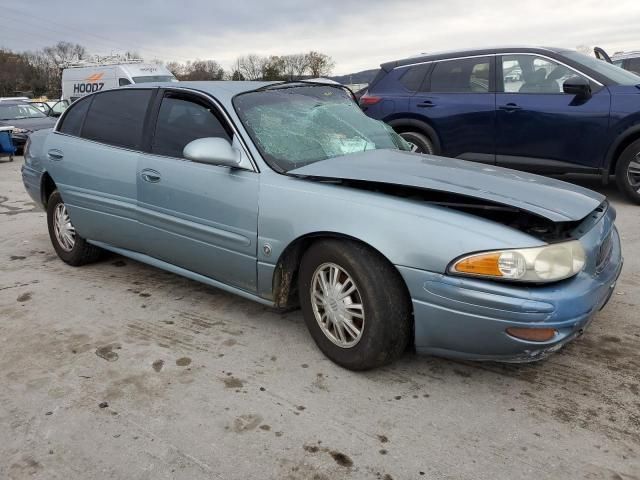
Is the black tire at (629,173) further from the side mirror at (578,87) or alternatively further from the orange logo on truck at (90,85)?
the orange logo on truck at (90,85)

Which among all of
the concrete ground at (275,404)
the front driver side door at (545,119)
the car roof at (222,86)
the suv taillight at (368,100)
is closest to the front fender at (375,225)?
the concrete ground at (275,404)

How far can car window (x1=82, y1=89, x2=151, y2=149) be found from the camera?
3943mm

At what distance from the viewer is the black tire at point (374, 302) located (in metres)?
2.64

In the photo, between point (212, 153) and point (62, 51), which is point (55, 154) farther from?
point (62, 51)

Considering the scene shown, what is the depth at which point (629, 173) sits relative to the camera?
19.8 ft

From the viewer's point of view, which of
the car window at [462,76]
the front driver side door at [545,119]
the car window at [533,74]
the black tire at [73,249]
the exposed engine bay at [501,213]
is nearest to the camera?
the exposed engine bay at [501,213]

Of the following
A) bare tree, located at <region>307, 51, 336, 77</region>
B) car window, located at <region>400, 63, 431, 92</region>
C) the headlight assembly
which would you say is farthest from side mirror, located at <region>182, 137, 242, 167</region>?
bare tree, located at <region>307, 51, 336, 77</region>

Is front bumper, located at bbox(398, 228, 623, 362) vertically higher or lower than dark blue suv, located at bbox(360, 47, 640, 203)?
lower

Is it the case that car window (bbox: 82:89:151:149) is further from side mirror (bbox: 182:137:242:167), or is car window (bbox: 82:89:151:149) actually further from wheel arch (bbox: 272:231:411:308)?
wheel arch (bbox: 272:231:411:308)

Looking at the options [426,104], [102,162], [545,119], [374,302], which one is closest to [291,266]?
[374,302]

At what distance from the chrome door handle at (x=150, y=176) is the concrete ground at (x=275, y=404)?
89cm

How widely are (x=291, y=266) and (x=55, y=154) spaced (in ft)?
8.37

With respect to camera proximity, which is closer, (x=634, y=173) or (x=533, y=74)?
(x=634, y=173)

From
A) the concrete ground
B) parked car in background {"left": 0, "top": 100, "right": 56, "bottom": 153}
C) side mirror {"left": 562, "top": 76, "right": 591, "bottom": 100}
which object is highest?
side mirror {"left": 562, "top": 76, "right": 591, "bottom": 100}
